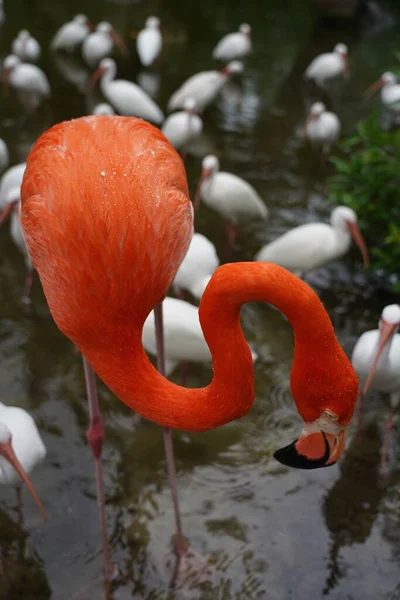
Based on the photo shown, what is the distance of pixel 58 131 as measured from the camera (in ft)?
10.4

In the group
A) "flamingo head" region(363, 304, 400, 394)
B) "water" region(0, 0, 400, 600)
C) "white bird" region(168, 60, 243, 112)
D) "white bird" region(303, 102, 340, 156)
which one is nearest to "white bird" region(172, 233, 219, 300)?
"water" region(0, 0, 400, 600)

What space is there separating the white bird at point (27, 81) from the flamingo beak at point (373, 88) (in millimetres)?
4437

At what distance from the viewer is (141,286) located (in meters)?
2.69

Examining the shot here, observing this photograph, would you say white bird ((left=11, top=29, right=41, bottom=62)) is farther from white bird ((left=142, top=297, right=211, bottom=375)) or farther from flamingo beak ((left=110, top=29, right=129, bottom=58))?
white bird ((left=142, top=297, right=211, bottom=375))

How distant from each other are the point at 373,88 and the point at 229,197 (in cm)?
468

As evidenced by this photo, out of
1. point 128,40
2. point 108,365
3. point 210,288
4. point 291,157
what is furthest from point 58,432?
point 128,40

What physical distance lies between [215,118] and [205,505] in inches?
256

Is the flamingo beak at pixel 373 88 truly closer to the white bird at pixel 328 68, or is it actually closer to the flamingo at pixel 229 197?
the white bird at pixel 328 68

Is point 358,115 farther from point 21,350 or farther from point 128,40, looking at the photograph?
point 21,350

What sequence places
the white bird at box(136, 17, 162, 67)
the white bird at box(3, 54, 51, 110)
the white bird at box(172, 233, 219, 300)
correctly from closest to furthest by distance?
the white bird at box(172, 233, 219, 300)
the white bird at box(3, 54, 51, 110)
the white bird at box(136, 17, 162, 67)

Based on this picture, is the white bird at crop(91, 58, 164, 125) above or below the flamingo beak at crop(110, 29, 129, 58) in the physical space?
above

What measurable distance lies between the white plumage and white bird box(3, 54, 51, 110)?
11.2 feet

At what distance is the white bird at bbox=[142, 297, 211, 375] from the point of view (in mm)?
4340

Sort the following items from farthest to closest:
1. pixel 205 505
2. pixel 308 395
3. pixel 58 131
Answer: pixel 205 505
pixel 58 131
pixel 308 395
